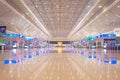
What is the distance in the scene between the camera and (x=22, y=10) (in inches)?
1127

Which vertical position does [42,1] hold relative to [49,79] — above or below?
above

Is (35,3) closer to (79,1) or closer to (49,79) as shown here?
(79,1)

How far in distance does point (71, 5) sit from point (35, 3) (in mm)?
5061

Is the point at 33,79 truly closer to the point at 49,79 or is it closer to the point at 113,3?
the point at 49,79

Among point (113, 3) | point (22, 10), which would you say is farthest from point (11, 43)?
point (113, 3)

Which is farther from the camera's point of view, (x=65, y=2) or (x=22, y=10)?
(x=22, y=10)

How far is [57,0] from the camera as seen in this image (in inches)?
967

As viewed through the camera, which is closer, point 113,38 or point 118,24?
point 118,24

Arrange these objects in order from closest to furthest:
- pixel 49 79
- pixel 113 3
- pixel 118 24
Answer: pixel 49 79 < pixel 113 3 < pixel 118 24

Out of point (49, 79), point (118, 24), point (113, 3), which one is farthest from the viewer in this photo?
point (118, 24)

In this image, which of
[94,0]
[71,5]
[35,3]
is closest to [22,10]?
[35,3]

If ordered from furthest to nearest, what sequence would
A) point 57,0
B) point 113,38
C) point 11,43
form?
1. point 11,43
2. point 113,38
3. point 57,0

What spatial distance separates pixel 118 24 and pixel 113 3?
16409mm

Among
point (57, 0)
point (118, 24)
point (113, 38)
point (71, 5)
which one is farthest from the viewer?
point (113, 38)
